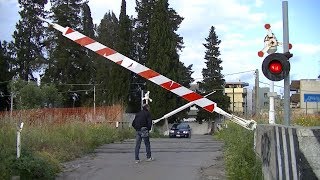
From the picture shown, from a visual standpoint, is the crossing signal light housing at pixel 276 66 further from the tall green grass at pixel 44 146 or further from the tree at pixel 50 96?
the tree at pixel 50 96

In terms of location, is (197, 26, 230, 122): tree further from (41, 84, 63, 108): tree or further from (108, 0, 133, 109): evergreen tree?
(41, 84, 63, 108): tree

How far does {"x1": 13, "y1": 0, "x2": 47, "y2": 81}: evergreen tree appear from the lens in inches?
2766

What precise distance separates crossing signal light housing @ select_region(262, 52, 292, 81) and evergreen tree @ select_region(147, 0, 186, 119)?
4627 centimetres

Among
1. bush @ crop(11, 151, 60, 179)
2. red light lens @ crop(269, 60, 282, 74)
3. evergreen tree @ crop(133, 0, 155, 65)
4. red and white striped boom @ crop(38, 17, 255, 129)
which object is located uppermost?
evergreen tree @ crop(133, 0, 155, 65)

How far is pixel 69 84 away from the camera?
68.1 m

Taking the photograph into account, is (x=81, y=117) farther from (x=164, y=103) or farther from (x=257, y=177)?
(x=164, y=103)

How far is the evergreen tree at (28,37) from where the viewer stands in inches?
2766

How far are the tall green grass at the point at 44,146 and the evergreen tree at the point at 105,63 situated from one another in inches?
1374

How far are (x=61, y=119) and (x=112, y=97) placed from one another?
3578 centimetres

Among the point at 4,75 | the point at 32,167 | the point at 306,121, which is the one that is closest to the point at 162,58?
the point at 4,75

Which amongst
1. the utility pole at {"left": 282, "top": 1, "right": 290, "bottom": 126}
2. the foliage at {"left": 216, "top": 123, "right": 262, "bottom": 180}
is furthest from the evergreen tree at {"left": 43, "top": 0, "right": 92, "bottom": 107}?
the utility pole at {"left": 282, "top": 1, "right": 290, "bottom": 126}

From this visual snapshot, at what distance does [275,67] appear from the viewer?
358 inches

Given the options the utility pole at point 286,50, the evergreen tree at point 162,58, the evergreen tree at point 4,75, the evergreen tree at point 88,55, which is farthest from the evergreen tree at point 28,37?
the utility pole at point 286,50

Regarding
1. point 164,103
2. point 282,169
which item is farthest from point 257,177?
point 164,103
